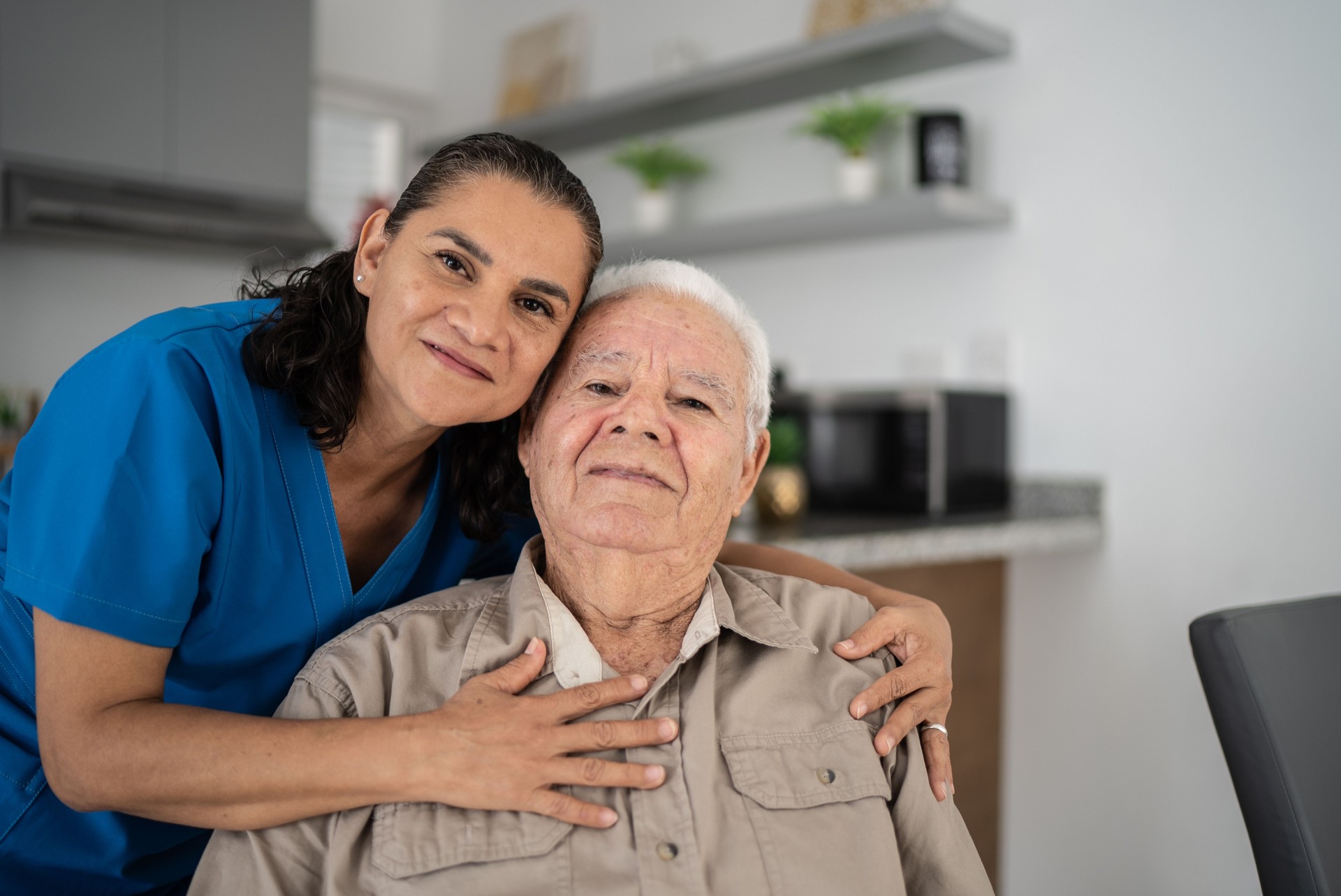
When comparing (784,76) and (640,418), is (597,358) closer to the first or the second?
(640,418)

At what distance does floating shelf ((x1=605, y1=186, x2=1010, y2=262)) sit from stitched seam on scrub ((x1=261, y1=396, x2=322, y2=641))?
1.38 m

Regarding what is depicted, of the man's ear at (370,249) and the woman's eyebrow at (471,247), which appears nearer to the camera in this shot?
the woman's eyebrow at (471,247)

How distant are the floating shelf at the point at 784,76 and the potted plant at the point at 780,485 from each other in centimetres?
105

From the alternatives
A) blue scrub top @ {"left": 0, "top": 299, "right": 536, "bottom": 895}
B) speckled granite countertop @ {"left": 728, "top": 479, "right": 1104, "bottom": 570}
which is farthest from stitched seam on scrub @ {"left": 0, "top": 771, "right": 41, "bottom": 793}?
speckled granite countertop @ {"left": 728, "top": 479, "right": 1104, "bottom": 570}

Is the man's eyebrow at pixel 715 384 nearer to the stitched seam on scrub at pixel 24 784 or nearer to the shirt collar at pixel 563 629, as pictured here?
the shirt collar at pixel 563 629

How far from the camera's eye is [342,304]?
1256 mm

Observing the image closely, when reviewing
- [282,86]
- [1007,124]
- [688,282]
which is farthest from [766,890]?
[282,86]

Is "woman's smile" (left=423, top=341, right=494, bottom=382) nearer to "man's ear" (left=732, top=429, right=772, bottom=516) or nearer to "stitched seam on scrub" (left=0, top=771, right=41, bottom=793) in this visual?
"man's ear" (left=732, top=429, right=772, bottom=516)

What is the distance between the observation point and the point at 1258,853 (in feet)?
3.72

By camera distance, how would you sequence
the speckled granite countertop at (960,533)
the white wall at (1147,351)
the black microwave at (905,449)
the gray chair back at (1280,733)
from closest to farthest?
the gray chair back at (1280,733) < the speckled granite countertop at (960,533) < the white wall at (1147,351) < the black microwave at (905,449)

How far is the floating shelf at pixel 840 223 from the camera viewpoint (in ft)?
8.61

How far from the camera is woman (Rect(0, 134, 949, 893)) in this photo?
991 mm

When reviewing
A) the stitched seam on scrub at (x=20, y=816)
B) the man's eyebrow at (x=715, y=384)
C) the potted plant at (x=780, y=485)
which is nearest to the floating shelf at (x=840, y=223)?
the potted plant at (x=780, y=485)

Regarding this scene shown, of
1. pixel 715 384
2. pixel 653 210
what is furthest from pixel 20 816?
pixel 653 210
